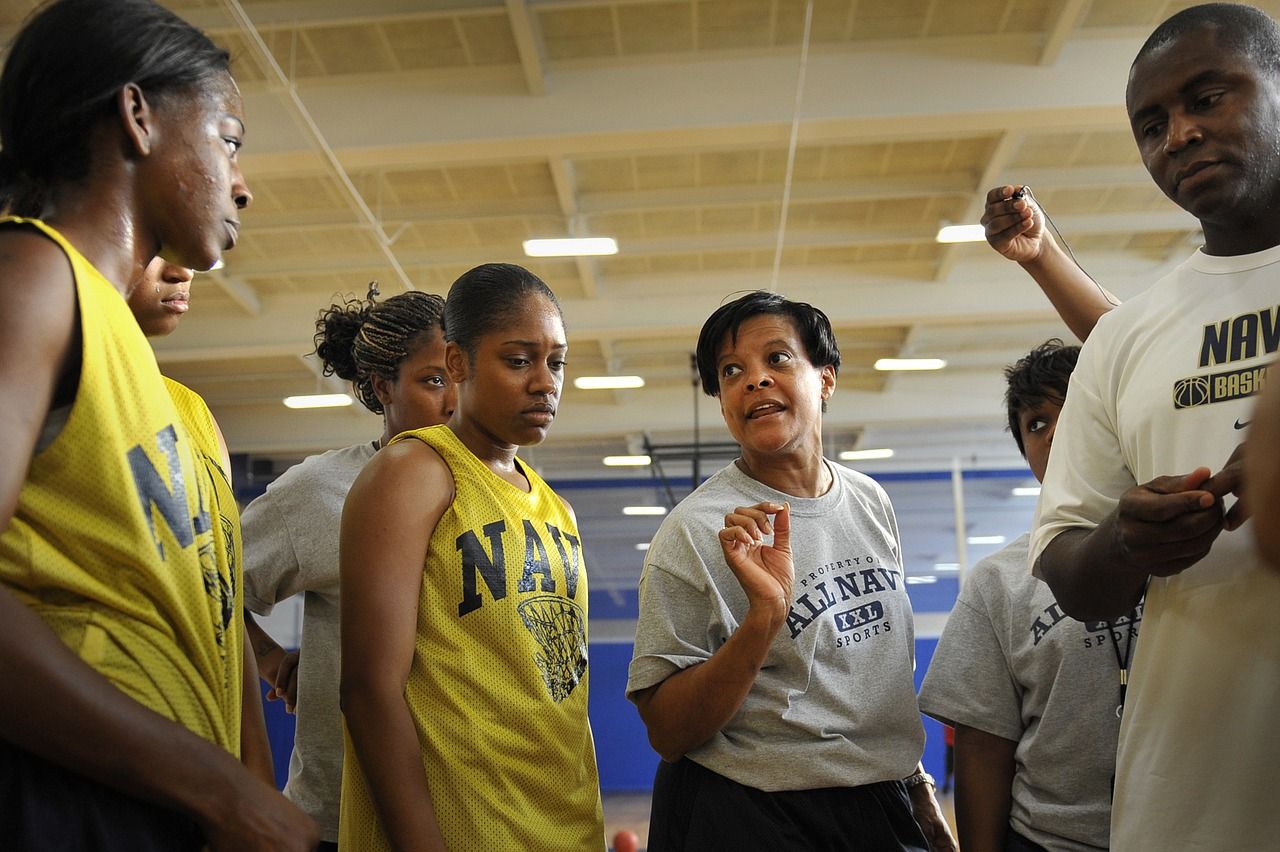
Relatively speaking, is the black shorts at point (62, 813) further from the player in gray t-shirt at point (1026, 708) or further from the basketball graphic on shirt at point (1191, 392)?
the player in gray t-shirt at point (1026, 708)

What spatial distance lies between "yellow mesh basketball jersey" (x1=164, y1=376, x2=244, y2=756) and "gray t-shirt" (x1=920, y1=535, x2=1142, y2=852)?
1.20m

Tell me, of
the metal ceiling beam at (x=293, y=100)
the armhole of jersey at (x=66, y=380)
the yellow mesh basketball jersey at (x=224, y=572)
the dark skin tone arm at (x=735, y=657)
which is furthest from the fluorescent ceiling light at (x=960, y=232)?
the armhole of jersey at (x=66, y=380)

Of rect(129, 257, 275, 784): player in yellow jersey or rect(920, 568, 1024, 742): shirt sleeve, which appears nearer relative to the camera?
rect(129, 257, 275, 784): player in yellow jersey

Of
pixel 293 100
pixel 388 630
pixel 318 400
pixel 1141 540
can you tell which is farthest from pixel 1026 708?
pixel 318 400

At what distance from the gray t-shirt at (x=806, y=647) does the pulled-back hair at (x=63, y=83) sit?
3.38ft

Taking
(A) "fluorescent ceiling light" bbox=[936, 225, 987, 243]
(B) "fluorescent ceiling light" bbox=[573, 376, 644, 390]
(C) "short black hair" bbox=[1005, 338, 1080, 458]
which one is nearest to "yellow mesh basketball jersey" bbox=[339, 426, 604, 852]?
(C) "short black hair" bbox=[1005, 338, 1080, 458]

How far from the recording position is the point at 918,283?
945 centimetres

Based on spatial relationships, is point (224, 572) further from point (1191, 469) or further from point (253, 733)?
point (1191, 469)

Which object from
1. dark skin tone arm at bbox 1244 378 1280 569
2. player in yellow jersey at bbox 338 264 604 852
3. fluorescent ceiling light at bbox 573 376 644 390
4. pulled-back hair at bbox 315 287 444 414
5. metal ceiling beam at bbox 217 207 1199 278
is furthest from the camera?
fluorescent ceiling light at bbox 573 376 644 390

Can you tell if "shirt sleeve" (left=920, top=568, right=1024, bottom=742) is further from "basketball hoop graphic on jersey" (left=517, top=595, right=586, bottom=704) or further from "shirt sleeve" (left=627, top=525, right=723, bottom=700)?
"basketball hoop graphic on jersey" (left=517, top=595, right=586, bottom=704)

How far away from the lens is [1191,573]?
3.81 ft

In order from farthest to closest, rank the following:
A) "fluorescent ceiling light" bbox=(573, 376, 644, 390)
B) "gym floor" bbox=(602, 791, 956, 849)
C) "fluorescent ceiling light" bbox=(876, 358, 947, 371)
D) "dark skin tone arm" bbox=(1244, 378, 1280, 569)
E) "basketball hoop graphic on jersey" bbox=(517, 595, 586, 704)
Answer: "fluorescent ceiling light" bbox=(573, 376, 644, 390), "fluorescent ceiling light" bbox=(876, 358, 947, 371), "gym floor" bbox=(602, 791, 956, 849), "basketball hoop graphic on jersey" bbox=(517, 595, 586, 704), "dark skin tone arm" bbox=(1244, 378, 1280, 569)

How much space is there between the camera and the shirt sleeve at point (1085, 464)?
50.3 inches

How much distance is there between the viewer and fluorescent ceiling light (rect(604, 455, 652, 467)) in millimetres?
13617
